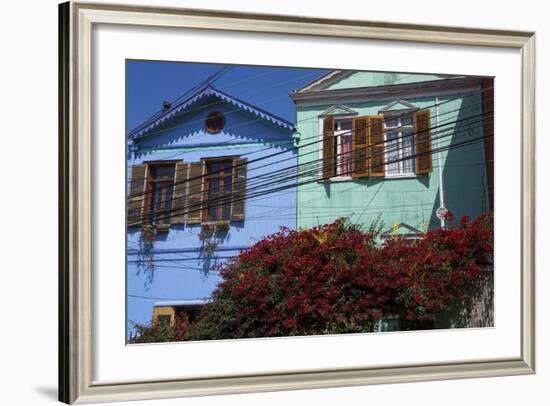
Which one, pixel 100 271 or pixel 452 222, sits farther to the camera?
pixel 452 222

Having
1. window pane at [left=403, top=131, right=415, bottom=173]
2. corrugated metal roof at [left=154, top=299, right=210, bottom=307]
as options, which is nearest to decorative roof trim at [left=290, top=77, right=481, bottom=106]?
window pane at [left=403, top=131, right=415, bottom=173]

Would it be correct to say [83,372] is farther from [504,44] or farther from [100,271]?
[504,44]

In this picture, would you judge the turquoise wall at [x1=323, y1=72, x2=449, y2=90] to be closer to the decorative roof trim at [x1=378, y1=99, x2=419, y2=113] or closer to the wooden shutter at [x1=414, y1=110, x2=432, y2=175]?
the decorative roof trim at [x1=378, y1=99, x2=419, y2=113]

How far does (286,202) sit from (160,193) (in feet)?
2.40

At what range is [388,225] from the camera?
206 inches

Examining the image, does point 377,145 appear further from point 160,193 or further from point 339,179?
point 160,193

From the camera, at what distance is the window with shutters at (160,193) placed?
4719mm

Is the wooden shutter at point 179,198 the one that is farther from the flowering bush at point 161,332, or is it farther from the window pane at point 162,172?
the flowering bush at point 161,332

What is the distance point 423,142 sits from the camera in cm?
530

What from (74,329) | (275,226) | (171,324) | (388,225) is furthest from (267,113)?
(74,329)

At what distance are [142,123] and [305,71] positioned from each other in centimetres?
94

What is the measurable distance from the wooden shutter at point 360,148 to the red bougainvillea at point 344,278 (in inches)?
12.3

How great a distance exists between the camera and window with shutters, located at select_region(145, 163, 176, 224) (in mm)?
4719

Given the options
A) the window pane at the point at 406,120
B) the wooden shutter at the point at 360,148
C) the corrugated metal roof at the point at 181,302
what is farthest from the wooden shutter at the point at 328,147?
the corrugated metal roof at the point at 181,302
